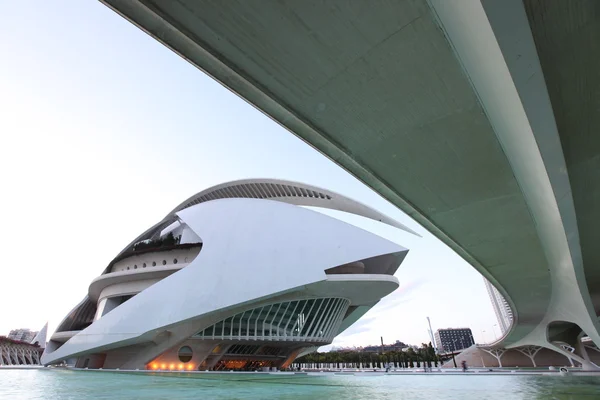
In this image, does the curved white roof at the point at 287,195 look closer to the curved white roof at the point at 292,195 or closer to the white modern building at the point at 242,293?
the curved white roof at the point at 292,195

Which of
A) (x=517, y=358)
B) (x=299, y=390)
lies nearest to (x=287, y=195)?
(x=299, y=390)

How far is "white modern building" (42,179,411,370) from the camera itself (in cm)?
2156

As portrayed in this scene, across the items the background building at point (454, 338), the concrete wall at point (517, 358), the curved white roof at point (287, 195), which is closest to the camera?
the curved white roof at point (287, 195)

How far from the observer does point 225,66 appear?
3.26 m

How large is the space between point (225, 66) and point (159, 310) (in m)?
22.1

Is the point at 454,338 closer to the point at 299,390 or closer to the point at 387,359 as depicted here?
the point at 387,359

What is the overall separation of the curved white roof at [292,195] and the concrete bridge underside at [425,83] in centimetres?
2680

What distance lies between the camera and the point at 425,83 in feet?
11.4

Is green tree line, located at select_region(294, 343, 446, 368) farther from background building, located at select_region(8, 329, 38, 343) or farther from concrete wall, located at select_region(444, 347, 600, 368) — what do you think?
background building, located at select_region(8, 329, 38, 343)

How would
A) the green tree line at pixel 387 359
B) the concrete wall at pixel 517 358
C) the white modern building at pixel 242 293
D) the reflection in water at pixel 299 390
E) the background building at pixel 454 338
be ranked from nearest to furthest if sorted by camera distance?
the reflection in water at pixel 299 390
the white modern building at pixel 242 293
the concrete wall at pixel 517 358
the green tree line at pixel 387 359
the background building at pixel 454 338

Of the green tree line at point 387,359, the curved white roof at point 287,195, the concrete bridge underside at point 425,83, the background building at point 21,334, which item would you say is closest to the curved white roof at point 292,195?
the curved white roof at point 287,195

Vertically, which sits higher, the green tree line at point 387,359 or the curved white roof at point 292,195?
the curved white roof at point 292,195

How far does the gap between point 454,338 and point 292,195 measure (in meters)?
172

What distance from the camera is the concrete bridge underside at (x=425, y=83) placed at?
2807 mm
